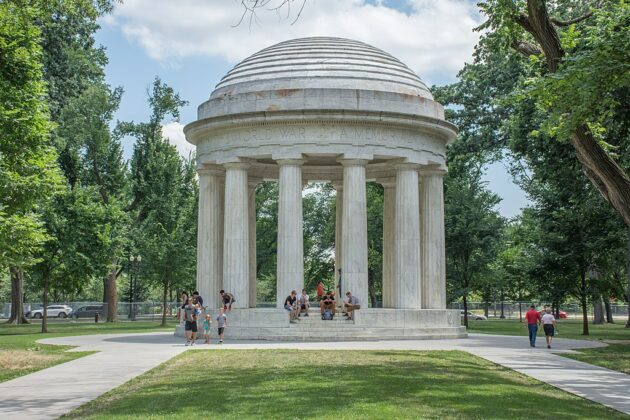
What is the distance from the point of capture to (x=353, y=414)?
15.1 metres

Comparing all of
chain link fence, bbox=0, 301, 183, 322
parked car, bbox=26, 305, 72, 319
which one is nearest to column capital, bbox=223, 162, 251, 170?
chain link fence, bbox=0, 301, 183, 322

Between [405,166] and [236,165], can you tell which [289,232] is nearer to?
[236,165]

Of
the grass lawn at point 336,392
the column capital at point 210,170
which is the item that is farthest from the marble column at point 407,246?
the grass lawn at point 336,392

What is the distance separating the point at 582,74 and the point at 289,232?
21.9 meters

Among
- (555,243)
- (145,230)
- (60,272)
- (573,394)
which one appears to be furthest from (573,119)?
(145,230)

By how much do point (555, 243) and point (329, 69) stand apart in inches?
657

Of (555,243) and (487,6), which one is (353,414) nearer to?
(487,6)

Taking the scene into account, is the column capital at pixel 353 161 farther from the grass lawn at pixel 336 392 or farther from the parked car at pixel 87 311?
the parked car at pixel 87 311

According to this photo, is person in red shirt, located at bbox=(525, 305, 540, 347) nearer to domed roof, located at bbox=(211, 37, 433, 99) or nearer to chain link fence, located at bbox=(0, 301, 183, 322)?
domed roof, located at bbox=(211, 37, 433, 99)

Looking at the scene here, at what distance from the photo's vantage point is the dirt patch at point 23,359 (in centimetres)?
2561

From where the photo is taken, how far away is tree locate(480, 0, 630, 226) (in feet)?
70.7

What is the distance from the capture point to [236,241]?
42.1 m

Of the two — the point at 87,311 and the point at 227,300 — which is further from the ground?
the point at 227,300

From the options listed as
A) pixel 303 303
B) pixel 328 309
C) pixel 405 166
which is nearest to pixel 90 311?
pixel 303 303
